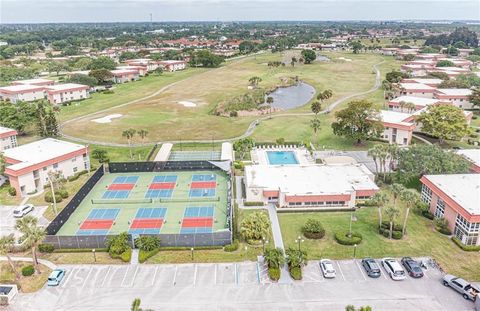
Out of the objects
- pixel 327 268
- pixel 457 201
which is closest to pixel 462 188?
pixel 457 201

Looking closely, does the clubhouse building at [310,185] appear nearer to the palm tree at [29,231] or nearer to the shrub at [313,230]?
the shrub at [313,230]

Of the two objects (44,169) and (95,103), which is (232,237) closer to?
(44,169)

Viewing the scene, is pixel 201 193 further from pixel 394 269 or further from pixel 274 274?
pixel 394 269

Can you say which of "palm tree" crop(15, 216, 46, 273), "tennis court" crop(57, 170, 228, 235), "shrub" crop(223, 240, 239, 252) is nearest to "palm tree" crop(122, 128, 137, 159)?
"tennis court" crop(57, 170, 228, 235)

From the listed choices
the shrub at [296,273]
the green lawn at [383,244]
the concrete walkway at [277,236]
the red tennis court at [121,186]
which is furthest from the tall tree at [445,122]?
the red tennis court at [121,186]

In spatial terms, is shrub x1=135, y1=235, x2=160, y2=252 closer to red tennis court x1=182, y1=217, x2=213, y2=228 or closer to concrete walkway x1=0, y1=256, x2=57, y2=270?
red tennis court x1=182, y1=217, x2=213, y2=228

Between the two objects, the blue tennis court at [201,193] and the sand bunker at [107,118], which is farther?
the sand bunker at [107,118]
